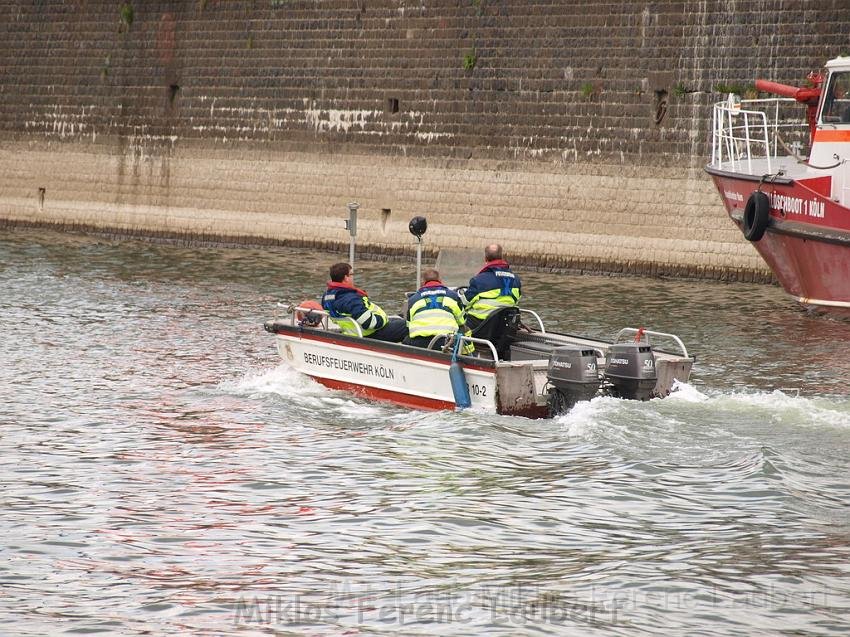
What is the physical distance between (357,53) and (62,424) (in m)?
15.2

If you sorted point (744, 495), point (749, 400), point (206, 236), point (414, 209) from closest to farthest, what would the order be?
point (744, 495) → point (749, 400) → point (414, 209) → point (206, 236)

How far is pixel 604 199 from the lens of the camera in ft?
75.5

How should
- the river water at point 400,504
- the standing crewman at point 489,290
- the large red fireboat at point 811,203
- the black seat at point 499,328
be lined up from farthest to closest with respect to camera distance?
the large red fireboat at point 811,203, the standing crewman at point 489,290, the black seat at point 499,328, the river water at point 400,504

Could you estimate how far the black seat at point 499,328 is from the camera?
12.2 m

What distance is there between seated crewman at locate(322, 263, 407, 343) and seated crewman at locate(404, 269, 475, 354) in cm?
52

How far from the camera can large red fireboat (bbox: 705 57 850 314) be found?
1753 cm

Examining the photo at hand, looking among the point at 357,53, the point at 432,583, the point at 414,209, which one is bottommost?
the point at 432,583

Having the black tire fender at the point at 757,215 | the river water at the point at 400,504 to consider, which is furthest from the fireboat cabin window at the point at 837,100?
the river water at the point at 400,504

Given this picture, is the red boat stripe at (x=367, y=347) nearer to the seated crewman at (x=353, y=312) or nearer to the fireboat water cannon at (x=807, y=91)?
the seated crewman at (x=353, y=312)

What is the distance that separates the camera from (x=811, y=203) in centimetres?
1759

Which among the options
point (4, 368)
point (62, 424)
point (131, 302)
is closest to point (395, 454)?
point (62, 424)

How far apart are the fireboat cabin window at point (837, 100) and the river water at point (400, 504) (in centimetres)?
368

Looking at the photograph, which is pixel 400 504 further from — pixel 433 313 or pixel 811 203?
pixel 811 203

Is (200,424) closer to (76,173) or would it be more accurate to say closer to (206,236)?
(206,236)
